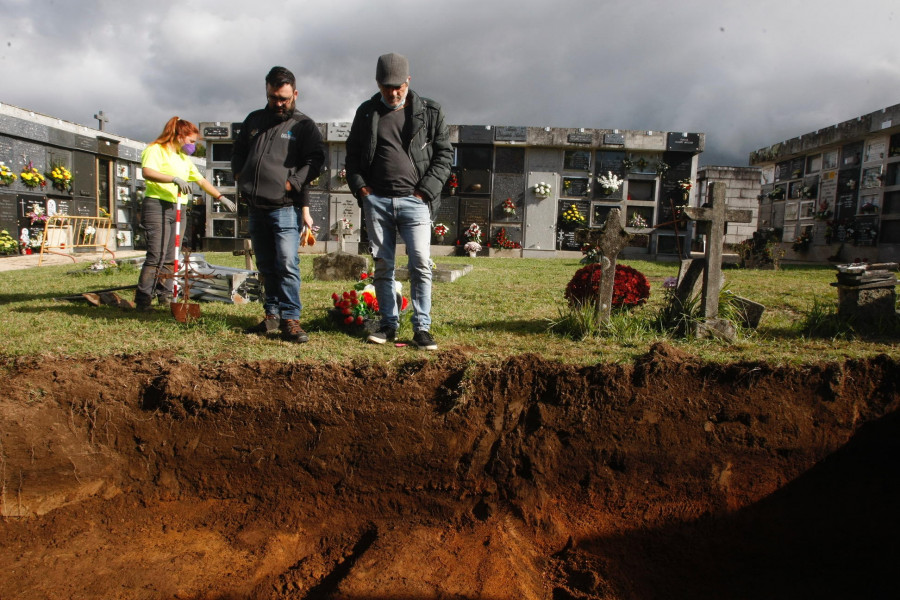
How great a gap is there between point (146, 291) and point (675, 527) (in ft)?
15.7

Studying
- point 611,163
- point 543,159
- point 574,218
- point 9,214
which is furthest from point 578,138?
point 9,214

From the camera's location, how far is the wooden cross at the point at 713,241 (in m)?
4.46

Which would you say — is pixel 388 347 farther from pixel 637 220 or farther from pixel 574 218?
pixel 574 218

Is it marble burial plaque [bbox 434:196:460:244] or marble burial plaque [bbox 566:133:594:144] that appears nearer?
marble burial plaque [bbox 566:133:594:144]

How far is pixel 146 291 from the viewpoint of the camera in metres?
5.27

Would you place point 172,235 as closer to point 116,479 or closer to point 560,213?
point 116,479

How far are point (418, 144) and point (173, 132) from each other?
2.73m

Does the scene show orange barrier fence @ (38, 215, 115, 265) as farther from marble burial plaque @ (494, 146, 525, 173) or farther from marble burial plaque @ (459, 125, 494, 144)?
marble burial plaque @ (494, 146, 525, 173)

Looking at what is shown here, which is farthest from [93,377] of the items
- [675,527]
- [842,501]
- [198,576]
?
[842,501]

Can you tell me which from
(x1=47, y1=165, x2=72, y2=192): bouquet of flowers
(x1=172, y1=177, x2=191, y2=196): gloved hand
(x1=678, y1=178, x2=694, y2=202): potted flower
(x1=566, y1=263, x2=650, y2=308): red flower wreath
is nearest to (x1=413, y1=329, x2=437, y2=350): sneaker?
(x1=566, y1=263, x2=650, y2=308): red flower wreath

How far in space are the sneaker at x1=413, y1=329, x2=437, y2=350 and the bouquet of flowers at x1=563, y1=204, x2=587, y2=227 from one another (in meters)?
14.7

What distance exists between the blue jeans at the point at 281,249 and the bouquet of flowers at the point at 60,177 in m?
17.4

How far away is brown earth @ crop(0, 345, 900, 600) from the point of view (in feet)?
9.96

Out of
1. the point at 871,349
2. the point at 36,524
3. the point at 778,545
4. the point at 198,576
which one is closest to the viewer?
the point at 198,576
